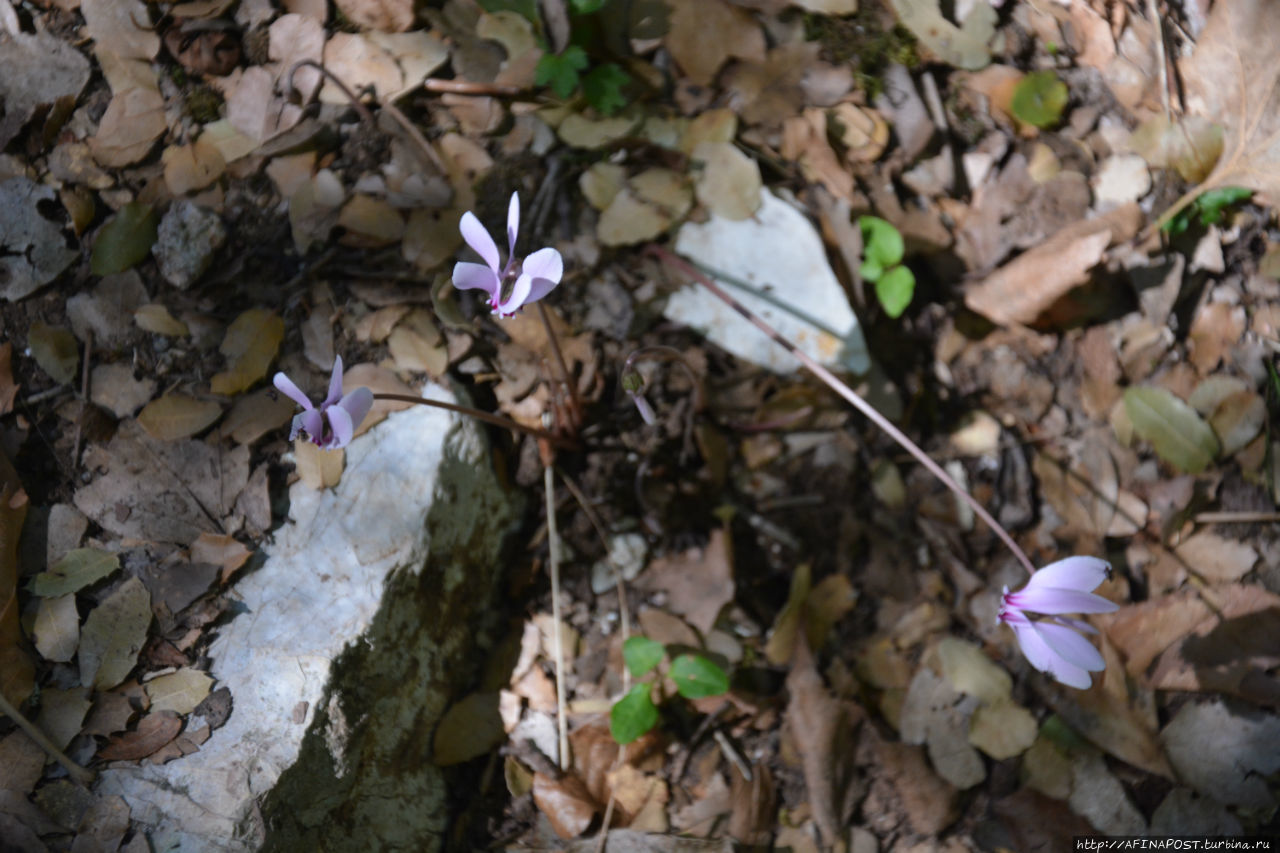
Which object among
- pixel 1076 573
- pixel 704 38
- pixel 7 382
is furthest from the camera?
pixel 704 38

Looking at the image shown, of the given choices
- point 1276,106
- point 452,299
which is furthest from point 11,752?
point 1276,106

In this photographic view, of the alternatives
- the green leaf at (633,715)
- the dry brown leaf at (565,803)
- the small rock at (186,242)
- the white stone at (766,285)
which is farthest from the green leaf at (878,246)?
the small rock at (186,242)

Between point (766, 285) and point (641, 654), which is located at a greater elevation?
point (766, 285)

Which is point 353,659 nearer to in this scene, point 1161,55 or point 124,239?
point 124,239

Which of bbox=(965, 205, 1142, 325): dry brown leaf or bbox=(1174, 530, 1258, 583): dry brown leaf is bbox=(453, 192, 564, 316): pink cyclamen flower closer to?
bbox=(965, 205, 1142, 325): dry brown leaf

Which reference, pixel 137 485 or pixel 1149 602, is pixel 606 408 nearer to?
pixel 137 485

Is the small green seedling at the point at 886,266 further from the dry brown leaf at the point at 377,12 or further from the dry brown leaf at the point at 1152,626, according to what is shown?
the dry brown leaf at the point at 377,12

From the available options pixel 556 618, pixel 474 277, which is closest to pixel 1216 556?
pixel 556 618
